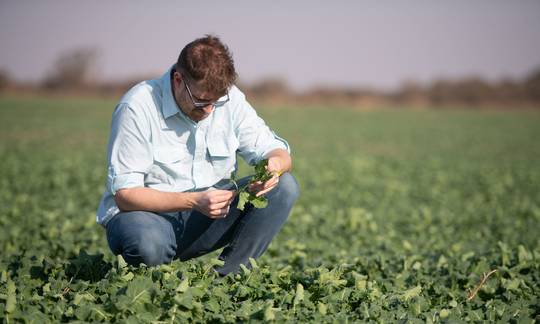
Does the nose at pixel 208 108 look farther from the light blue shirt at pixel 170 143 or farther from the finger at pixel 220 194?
the finger at pixel 220 194

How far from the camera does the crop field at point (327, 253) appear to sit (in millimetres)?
3127

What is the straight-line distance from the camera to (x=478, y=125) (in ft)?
119

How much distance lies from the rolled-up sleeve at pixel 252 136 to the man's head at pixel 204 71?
509 mm

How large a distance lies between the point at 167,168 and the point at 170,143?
0.59ft

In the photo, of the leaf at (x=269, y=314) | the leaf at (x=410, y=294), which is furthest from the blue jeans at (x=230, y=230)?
the leaf at (x=410, y=294)

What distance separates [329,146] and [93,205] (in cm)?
1461

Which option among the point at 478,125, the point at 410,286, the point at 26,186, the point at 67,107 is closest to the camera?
the point at 410,286

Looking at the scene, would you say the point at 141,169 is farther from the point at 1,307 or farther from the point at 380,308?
the point at 380,308

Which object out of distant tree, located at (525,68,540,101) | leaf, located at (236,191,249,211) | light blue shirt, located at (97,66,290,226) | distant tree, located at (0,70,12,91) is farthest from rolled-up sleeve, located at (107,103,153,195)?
distant tree, located at (525,68,540,101)

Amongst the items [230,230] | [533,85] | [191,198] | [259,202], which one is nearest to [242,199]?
[259,202]

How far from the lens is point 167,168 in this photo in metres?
3.78

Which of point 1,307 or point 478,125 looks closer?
point 1,307

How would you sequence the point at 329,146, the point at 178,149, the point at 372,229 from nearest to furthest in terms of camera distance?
the point at 178,149
the point at 372,229
the point at 329,146

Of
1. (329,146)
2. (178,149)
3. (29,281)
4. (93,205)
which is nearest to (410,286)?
(178,149)
